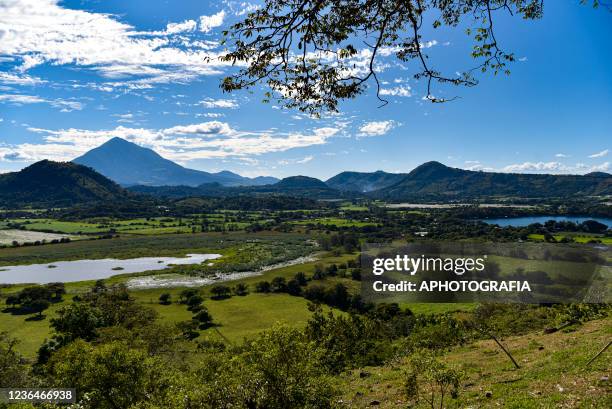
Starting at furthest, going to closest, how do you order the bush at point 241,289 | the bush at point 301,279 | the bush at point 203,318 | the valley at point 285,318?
1. the bush at point 301,279
2. the bush at point 241,289
3. the bush at point 203,318
4. the valley at point 285,318

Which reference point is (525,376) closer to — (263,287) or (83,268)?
(263,287)

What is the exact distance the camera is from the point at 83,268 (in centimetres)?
13288

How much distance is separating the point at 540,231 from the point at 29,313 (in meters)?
199

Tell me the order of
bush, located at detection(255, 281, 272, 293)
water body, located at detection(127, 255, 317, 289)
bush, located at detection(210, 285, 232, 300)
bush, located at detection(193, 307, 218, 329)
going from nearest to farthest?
1. bush, located at detection(193, 307, 218, 329)
2. bush, located at detection(210, 285, 232, 300)
3. bush, located at detection(255, 281, 272, 293)
4. water body, located at detection(127, 255, 317, 289)

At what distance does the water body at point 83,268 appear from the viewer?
11775cm

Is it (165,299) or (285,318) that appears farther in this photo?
(165,299)

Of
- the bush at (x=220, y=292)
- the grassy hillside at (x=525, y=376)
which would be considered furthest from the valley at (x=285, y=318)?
the bush at (x=220, y=292)

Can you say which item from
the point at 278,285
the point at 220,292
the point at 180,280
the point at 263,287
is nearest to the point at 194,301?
the point at 220,292

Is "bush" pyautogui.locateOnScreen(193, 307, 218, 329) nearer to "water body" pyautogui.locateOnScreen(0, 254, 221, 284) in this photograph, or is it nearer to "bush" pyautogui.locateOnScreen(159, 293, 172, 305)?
"bush" pyautogui.locateOnScreen(159, 293, 172, 305)

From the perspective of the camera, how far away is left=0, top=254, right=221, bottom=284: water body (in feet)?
386

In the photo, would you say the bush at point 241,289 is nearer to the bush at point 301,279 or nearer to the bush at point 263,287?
Answer: the bush at point 263,287

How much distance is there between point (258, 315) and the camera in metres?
83.5

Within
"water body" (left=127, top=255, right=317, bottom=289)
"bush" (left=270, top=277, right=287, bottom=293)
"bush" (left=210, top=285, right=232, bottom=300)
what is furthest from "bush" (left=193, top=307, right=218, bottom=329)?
"water body" (left=127, top=255, right=317, bottom=289)

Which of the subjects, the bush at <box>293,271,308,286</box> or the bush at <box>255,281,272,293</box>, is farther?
the bush at <box>293,271,308,286</box>
